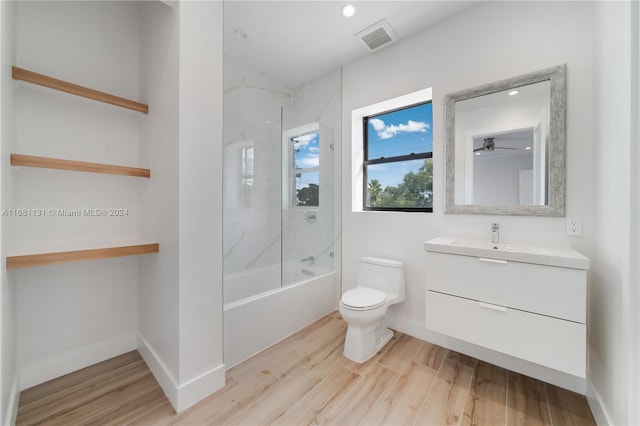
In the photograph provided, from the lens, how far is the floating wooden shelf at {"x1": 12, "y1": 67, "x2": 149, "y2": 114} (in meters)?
1.30

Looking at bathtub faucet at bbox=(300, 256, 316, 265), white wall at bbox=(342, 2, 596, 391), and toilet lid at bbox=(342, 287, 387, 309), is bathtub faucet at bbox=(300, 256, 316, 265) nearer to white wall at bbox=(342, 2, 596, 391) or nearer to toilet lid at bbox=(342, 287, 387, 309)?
white wall at bbox=(342, 2, 596, 391)

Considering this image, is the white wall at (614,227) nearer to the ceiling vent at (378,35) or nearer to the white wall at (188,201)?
the ceiling vent at (378,35)

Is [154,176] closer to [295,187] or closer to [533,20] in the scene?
[295,187]

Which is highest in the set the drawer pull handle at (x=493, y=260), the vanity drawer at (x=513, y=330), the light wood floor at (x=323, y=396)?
the drawer pull handle at (x=493, y=260)

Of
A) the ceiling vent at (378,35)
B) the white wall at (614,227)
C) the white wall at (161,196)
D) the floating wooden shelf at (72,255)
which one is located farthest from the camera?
the ceiling vent at (378,35)

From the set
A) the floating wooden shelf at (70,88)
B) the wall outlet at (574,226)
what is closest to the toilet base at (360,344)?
the wall outlet at (574,226)

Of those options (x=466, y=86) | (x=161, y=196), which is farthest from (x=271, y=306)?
(x=466, y=86)

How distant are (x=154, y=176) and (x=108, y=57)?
39.6 inches

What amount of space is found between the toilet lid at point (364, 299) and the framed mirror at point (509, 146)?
0.91m

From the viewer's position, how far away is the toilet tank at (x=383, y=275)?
7.11ft

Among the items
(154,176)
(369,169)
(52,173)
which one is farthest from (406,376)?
(52,173)

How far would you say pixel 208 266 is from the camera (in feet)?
4.90

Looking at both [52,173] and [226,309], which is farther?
[226,309]

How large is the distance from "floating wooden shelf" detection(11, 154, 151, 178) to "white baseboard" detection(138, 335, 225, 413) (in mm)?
1204
